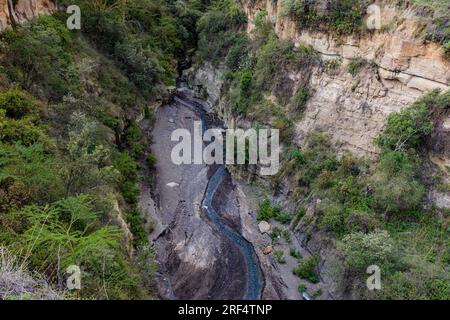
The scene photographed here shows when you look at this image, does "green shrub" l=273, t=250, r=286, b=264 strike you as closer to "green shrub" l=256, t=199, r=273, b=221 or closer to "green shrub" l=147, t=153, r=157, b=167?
"green shrub" l=256, t=199, r=273, b=221

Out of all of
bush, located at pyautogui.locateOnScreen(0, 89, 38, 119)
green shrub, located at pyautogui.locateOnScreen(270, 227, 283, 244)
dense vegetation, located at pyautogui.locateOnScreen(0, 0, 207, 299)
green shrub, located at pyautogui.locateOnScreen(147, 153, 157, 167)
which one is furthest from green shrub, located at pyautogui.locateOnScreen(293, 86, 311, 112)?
bush, located at pyautogui.locateOnScreen(0, 89, 38, 119)

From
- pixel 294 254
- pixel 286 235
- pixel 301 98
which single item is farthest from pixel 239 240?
pixel 301 98

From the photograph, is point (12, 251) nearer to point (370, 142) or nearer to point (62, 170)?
point (62, 170)

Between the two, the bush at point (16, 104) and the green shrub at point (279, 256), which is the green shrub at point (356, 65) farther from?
the bush at point (16, 104)

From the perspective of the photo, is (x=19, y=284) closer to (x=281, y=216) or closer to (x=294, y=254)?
(x=294, y=254)
